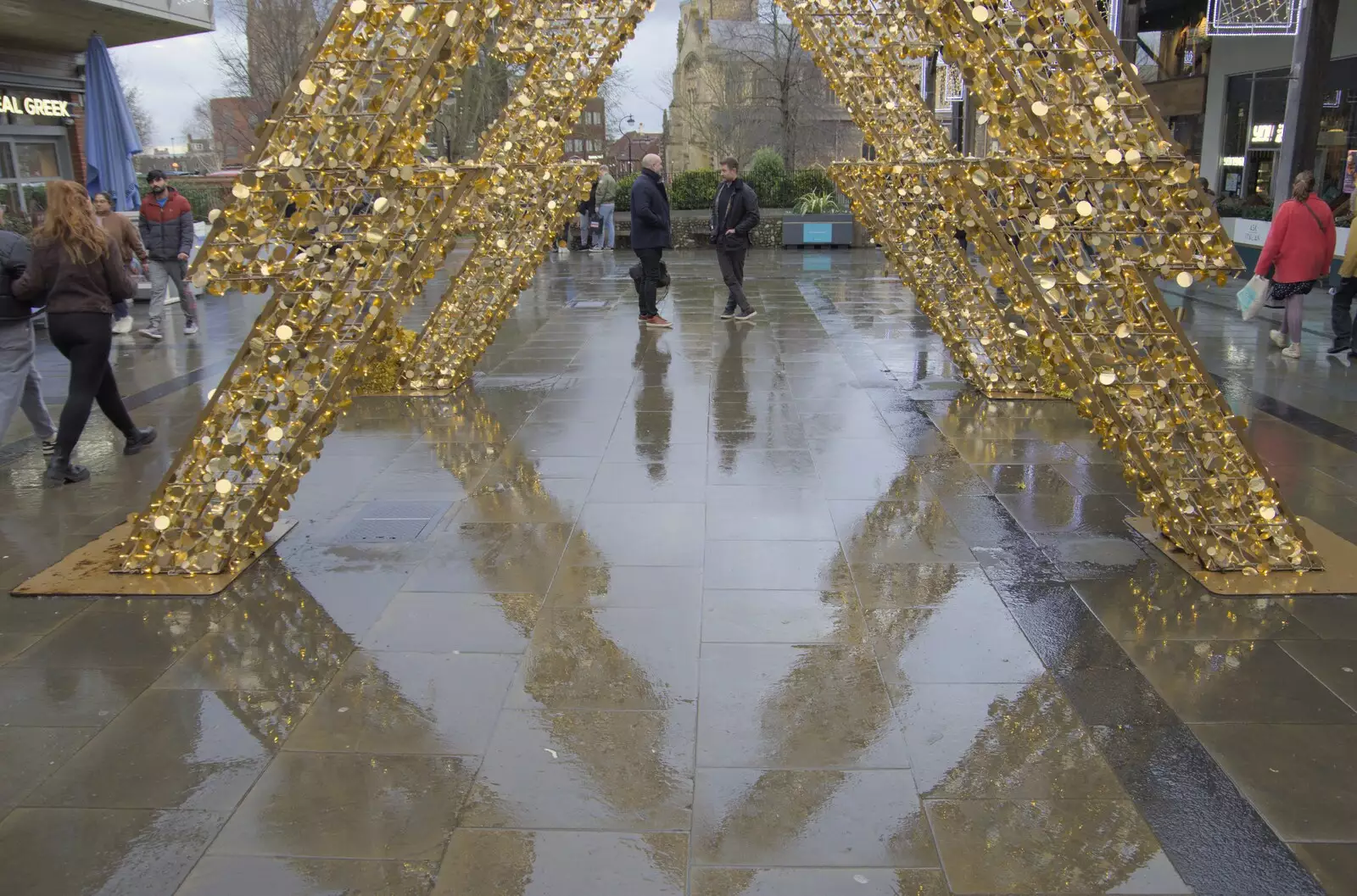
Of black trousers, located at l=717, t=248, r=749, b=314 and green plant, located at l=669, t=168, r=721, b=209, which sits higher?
green plant, located at l=669, t=168, r=721, b=209

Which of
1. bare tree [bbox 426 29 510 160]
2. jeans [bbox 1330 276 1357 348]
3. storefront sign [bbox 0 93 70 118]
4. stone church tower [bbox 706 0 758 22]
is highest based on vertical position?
stone church tower [bbox 706 0 758 22]

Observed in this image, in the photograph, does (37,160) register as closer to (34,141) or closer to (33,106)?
(34,141)

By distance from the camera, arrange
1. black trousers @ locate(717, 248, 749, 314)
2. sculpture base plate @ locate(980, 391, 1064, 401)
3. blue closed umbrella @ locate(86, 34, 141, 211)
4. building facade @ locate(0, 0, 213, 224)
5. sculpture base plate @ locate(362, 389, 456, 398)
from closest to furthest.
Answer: sculpture base plate @ locate(980, 391, 1064, 401), sculpture base plate @ locate(362, 389, 456, 398), black trousers @ locate(717, 248, 749, 314), blue closed umbrella @ locate(86, 34, 141, 211), building facade @ locate(0, 0, 213, 224)

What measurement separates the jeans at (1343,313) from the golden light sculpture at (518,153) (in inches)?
287

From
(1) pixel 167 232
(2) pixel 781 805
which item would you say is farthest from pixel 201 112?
(2) pixel 781 805

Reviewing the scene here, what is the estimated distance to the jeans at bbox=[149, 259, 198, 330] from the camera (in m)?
12.2

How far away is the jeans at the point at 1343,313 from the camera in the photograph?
10.5 m

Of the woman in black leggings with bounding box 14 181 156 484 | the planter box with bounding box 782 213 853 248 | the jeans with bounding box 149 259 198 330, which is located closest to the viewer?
the woman in black leggings with bounding box 14 181 156 484

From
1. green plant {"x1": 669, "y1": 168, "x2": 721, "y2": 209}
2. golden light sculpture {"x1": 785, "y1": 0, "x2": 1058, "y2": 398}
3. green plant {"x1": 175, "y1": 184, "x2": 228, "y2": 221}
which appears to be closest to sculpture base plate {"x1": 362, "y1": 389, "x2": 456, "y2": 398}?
golden light sculpture {"x1": 785, "y1": 0, "x2": 1058, "y2": 398}

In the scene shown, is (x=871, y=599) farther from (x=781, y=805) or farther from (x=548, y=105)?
(x=548, y=105)

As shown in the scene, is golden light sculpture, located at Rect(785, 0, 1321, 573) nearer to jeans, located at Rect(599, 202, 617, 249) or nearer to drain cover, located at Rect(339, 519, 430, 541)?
drain cover, located at Rect(339, 519, 430, 541)

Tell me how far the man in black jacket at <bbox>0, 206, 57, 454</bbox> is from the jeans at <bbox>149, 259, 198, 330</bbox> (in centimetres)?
547

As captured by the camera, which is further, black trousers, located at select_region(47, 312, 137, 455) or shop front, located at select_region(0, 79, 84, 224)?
shop front, located at select_region(0, 79, 84, 224)

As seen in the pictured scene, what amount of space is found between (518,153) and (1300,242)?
724 cm
